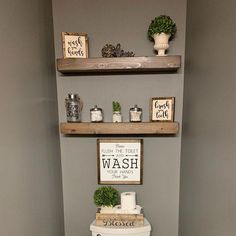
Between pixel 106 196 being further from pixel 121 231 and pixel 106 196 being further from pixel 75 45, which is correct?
pixel 75 45

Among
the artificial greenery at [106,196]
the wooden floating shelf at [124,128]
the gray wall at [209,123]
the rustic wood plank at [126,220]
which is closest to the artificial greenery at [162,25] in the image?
the gray wall at [209,123]

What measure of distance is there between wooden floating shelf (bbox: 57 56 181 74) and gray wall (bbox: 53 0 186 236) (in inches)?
6.4

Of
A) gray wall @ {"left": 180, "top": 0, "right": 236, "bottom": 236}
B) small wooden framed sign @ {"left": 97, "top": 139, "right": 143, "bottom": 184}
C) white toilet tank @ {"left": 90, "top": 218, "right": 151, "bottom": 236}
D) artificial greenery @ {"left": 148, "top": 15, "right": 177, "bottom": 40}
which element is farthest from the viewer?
small wooden framed sign @ {"left": 97, "top": 139, "right": 143, "bottom": 184}

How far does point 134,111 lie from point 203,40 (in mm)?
552

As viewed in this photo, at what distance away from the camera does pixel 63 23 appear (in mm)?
1418

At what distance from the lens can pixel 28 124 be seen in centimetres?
106

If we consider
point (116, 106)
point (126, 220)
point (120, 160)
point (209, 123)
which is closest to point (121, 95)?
point (116, 106)

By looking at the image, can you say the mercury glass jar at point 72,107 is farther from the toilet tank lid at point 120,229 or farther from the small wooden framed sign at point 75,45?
the toilet tank lid at point 120,229

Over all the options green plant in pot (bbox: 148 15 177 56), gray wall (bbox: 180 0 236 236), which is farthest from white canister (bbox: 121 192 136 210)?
green plant in pot (bbox: 148 15 177 56)

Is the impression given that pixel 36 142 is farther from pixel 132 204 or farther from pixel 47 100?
pixel 132 204

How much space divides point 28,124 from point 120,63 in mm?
613

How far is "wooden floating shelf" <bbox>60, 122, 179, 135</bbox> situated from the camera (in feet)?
4.32

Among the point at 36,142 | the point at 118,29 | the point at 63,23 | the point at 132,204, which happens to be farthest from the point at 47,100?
the point at 132,204

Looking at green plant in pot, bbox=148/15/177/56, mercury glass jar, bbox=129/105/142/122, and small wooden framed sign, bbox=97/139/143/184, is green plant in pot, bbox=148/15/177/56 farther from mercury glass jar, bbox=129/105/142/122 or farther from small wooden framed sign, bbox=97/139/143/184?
small wooden framed sign, bbox=97/139/143/184
